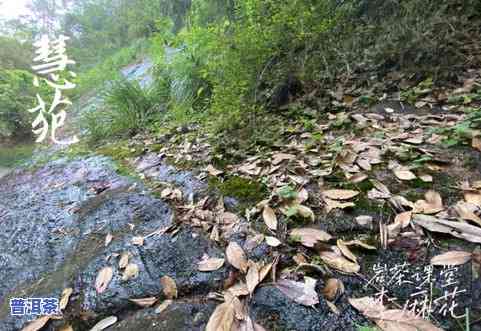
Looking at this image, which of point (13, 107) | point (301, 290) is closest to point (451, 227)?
point (301, 290)

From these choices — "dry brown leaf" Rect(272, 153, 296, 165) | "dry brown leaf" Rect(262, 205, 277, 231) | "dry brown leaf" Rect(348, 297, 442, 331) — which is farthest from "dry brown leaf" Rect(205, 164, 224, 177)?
"dry brown leaf" Rect(348, 297, 442, 331)

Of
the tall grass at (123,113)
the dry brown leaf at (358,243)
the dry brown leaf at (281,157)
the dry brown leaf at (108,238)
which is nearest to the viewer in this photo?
the dry brown leaf at (358,243)

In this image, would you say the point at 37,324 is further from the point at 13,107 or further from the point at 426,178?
the point at 13,107

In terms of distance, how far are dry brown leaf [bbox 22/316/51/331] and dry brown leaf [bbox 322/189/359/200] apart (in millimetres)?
1111

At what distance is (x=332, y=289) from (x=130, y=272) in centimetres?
71

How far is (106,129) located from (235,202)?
2.55 metres

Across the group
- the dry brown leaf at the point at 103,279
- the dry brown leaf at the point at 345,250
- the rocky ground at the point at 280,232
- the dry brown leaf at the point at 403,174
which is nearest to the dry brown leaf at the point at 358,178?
the rocky ground at the point at 280,232

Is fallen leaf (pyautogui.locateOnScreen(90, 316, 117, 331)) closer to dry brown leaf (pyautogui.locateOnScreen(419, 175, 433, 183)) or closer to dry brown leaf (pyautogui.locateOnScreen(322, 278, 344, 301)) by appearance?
dry brown leaf (pyautogui.locateOnScreen(322, 278, 344, 301))

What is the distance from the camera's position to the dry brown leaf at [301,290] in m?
0.78

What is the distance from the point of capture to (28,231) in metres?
1.60

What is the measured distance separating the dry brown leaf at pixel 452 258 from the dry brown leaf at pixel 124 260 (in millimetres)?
1032

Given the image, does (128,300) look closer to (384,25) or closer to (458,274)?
(458,274)

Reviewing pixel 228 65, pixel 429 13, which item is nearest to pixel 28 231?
pixel 228 65

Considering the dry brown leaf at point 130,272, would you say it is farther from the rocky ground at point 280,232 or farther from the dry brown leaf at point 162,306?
the dry brown leaf at point 162,306
